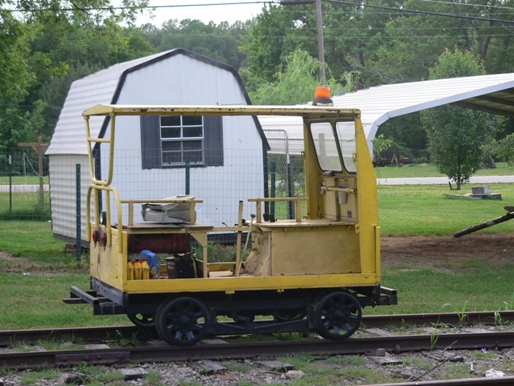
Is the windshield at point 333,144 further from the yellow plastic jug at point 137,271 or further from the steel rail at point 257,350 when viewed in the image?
the yellow plastic jug at point 137,271

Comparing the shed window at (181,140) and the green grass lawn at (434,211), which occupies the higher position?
the shed window at (181,140)

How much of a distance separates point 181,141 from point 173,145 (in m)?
0.17

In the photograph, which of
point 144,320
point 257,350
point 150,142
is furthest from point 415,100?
point 257,350

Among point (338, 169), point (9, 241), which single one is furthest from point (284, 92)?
point (338, 169)

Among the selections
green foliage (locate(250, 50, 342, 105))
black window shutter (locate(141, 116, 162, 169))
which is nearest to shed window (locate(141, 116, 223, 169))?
black window shutter (locate(141, 116, 162, 169))

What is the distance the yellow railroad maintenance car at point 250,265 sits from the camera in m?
8.82

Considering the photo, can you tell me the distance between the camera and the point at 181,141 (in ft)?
55.9

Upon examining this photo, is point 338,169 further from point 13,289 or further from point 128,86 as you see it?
point 128,86

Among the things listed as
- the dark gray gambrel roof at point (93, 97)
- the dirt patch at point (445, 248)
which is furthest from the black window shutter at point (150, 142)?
the dirt patch at point (445, 248)

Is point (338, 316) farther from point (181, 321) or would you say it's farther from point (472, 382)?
point (472, 382)

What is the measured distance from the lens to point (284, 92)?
130 feet

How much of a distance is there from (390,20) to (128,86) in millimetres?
64331

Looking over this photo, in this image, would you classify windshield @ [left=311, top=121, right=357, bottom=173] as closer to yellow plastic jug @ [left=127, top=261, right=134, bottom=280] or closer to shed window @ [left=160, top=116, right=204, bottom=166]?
yellow plastic jug @ [left=127, top=261, right=134, bottom=280]

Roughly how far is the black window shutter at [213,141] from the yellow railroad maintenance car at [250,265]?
761 cm
